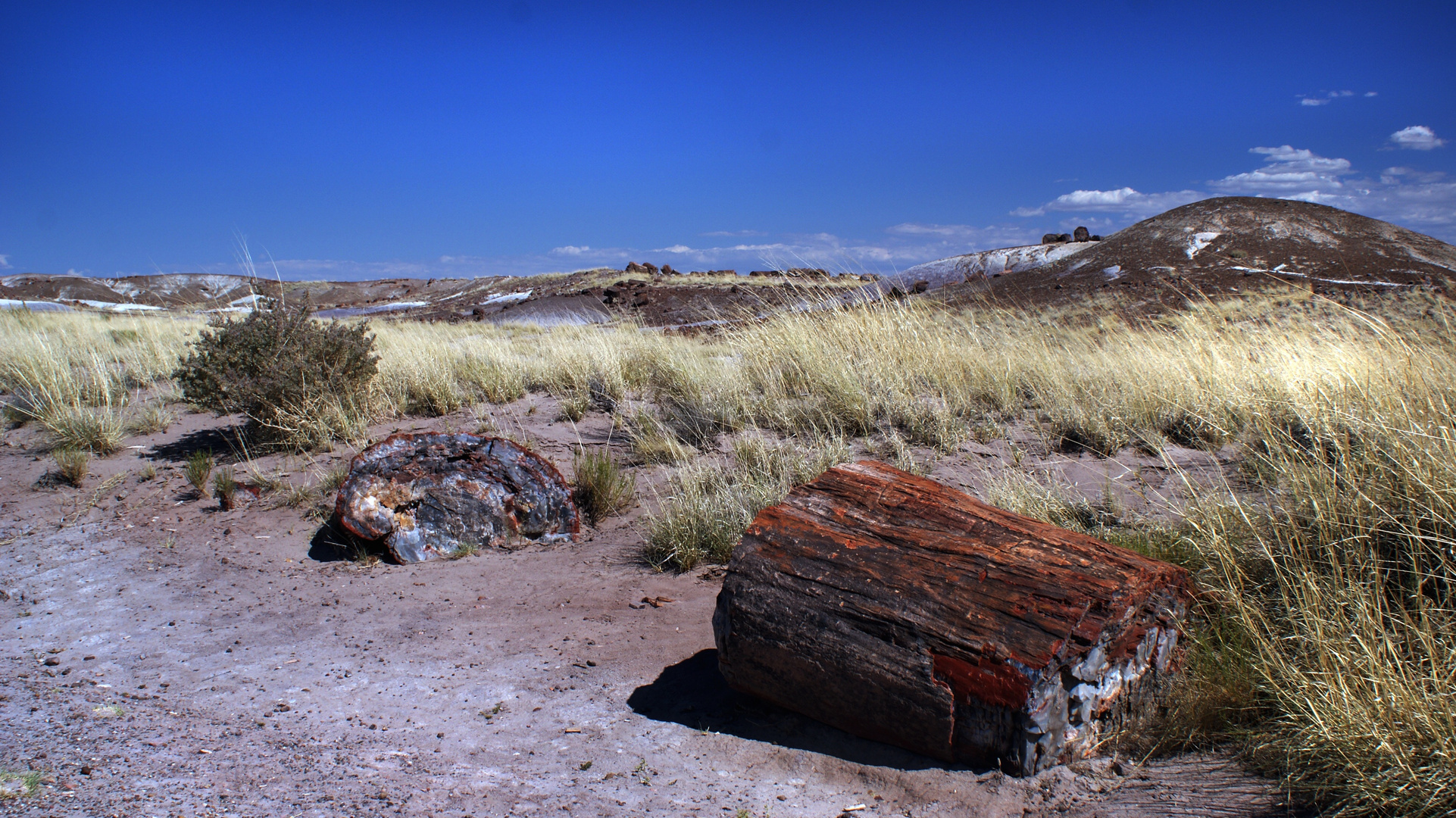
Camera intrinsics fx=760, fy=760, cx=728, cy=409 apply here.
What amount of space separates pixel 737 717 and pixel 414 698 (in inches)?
45.7

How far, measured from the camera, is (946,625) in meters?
2.11

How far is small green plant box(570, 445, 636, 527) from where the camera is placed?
4.78 meters

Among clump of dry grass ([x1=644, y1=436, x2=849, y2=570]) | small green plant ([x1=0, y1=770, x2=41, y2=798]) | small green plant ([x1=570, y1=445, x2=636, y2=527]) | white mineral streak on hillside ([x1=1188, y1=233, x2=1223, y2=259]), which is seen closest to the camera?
small green plant ([x1=0, y1=770, x2=41, y2=798])

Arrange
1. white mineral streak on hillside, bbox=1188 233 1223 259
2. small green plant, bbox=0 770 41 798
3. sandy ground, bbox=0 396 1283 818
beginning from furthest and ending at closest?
white mineral streak on hillside, bbox=1188 233 1223 259 → sandy ground, bbox=0 396 1283 818 → small green plant, bbox=0 770 41 798

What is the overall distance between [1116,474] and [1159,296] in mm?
5312

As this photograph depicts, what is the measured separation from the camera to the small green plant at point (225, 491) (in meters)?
4.93

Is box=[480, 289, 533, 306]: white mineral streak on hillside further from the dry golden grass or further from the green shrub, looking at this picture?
the green shrub

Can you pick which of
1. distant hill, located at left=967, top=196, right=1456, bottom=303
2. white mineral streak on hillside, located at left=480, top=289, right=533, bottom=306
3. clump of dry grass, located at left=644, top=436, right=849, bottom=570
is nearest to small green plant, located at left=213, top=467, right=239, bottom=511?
clump of dry grass, located at left=644, top=436, right=849, bottom=570

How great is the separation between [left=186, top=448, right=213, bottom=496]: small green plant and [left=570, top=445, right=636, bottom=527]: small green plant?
2551 millimetres

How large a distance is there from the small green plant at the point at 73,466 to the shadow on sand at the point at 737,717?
16.4ft

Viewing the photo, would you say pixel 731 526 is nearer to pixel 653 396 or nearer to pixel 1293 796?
pixel 1293 796

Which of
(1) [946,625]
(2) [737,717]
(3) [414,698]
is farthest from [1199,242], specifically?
(3) [414,698]

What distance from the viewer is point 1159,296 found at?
29.4 ft

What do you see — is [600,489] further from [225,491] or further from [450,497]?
[225,491]
